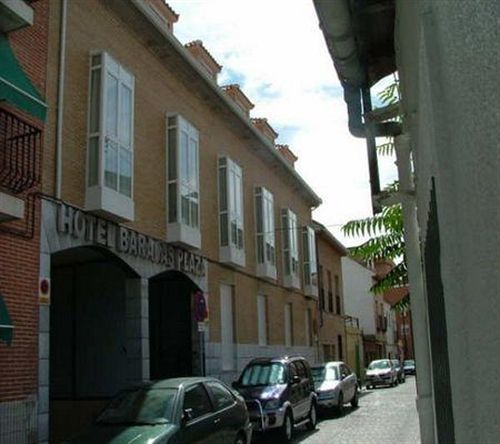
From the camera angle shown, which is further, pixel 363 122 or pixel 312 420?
pixel 312 420

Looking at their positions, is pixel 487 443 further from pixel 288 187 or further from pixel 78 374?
pixel 288 187

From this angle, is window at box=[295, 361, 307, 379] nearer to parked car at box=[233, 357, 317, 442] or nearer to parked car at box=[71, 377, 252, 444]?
parked car at box=[233, 357, 317, 442]

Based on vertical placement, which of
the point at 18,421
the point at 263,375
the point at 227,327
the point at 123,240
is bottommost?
the point at 18,421

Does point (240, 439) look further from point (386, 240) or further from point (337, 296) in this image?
point (337, 296)

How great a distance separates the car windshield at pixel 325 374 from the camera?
2258 cm

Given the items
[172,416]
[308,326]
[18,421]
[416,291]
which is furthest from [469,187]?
[308,326]

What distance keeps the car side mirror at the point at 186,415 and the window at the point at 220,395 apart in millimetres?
971

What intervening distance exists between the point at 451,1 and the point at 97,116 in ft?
46.6

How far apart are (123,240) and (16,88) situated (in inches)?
228

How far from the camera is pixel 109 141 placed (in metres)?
15.4

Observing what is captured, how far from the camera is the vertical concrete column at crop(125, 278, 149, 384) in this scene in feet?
53.5

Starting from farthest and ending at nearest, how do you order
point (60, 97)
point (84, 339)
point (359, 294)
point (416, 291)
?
point (359, 294)
point (84, 339)
point (60, 97)
point (416, 291)

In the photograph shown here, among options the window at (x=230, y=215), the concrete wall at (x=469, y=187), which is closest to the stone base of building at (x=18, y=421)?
the concrete wall at (x=469, y=187)

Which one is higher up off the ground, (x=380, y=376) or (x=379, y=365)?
(x=379, y=365)
